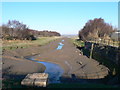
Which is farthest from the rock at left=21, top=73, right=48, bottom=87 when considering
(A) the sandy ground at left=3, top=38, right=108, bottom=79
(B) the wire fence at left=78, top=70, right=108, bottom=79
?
(A) the sandy ground at left=3, top=38, right=108, bottom=79

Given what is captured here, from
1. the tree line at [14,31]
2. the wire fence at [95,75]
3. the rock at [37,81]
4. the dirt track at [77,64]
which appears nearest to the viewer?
the rock at [37,81]

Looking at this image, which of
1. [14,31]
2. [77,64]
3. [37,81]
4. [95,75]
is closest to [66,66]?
[77,64]

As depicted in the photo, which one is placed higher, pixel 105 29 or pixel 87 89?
pixel 105 29

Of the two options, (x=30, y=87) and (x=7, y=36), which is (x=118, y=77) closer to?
(x=30, y=87)

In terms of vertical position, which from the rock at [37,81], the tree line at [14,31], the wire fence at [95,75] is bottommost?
the wire fence at [95,75]

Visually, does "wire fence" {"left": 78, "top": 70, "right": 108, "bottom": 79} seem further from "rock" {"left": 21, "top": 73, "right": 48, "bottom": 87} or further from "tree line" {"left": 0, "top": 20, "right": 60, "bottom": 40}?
"tree line" {"left": 0, "top": 20, "right": 60, "bottom": 40}

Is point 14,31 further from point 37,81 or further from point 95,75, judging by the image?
point 37,81

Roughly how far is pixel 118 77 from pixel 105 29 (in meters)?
48.8

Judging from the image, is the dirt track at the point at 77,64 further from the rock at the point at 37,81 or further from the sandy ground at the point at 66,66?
the rock at the point at 37,81

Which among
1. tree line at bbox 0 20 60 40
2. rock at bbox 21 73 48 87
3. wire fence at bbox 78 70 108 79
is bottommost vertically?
wire fence at bbox 78 70 108 79

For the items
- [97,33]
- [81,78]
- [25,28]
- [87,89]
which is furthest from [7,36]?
[87,89]

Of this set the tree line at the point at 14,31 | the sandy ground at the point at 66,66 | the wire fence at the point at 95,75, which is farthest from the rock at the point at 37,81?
the tree line at the point at 14,31

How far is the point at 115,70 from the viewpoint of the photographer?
17609mm

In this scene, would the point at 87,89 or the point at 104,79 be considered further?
the point at 104,79
